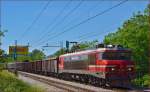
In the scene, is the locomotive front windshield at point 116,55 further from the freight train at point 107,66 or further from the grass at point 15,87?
the grass at point 15,87

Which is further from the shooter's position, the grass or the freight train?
the freight train

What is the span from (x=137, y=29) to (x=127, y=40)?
6.99 feet

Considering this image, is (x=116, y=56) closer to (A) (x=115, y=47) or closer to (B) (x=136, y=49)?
(A) (x=115, y=47)

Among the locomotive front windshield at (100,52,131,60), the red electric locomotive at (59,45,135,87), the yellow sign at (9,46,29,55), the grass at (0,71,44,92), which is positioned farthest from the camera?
the yellow sign at (9,46,29,55)

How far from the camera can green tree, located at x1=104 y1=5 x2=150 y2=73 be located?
61.8 m

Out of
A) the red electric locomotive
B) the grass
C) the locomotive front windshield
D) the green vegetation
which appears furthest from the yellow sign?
the grass

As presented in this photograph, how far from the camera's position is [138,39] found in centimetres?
6550

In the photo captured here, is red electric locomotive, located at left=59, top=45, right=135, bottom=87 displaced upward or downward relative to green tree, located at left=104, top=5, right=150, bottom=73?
downward

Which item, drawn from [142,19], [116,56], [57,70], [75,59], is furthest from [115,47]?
[142,19]

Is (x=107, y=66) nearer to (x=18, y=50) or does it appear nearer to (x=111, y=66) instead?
(x=111, y=66)

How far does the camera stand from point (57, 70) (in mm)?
59094

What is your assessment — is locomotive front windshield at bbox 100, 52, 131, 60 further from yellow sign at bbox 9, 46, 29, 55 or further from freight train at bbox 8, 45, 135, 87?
yellow sign at bbox 9, 46, 29, 55

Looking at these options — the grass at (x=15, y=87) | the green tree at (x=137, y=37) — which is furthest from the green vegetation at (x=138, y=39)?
the grass at (x=15, y=87)

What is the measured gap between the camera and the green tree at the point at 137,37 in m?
61.8
